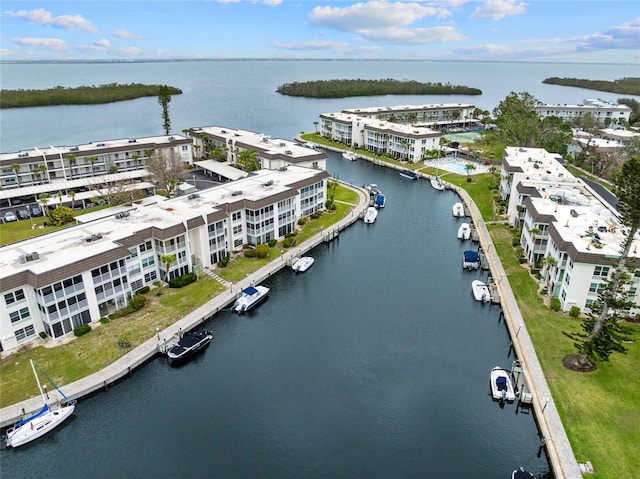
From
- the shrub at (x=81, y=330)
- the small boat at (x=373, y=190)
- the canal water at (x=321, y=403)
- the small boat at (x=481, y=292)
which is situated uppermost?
the small boat at (x=373, y=190)

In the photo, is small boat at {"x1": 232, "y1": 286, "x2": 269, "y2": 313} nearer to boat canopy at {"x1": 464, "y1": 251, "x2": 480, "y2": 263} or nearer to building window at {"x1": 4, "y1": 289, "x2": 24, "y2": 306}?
building window at {"x1": 4, "y1": 289, "x2": 24, "y2": 306}

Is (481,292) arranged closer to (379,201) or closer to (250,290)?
(250,290)

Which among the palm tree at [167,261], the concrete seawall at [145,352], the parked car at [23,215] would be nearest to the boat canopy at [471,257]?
the concrete seawall at [145,352]

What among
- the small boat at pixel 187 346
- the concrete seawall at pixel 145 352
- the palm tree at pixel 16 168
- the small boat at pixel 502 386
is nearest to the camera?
the concrete seawall at pixel 145 352

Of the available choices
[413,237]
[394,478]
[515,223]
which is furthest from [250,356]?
[515,223]

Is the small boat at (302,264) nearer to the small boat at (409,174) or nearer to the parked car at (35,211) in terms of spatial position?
the parked car at (35,211)

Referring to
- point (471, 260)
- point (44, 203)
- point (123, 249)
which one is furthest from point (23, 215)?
point (471, 260)
